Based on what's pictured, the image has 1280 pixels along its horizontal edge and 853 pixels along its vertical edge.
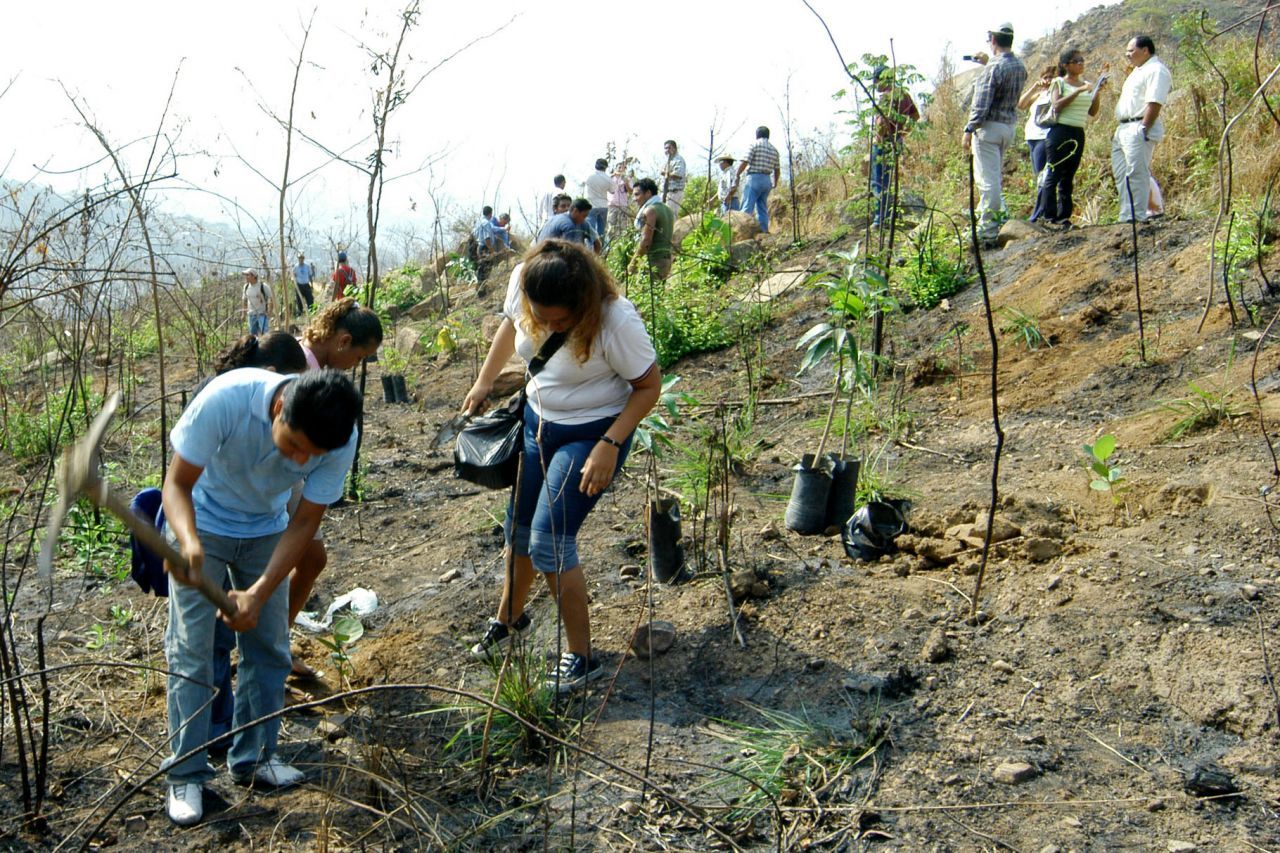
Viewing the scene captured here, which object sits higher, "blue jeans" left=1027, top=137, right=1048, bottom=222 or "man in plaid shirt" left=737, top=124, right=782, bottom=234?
"man in plaid shirt" left=737, top=124, right=782, bottom=234

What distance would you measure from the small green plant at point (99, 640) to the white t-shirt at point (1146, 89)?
708 centimetres

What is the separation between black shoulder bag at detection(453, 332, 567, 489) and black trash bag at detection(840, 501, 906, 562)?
1511 mm

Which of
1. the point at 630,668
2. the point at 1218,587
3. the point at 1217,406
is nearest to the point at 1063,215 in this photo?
the point at 1217,406

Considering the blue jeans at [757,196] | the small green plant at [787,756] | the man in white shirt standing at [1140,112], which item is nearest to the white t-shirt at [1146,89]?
the man in white shirt standing at [1140,112]

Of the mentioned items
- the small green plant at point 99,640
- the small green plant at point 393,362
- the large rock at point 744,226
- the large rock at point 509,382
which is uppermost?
the large rock at point 744,226

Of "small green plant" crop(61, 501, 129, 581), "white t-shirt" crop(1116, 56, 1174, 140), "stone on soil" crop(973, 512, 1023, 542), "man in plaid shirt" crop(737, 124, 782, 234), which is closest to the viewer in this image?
"stone on soil" crop(973, 512, 1023, 542)

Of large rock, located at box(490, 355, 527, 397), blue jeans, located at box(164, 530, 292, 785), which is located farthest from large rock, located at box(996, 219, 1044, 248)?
blue jeans, located at box(164, 530, 292, 785)

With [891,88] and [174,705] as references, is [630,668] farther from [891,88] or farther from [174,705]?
[891,88]

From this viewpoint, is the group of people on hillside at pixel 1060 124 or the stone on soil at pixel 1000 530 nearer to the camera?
the stone on soil at pixel 1000 530

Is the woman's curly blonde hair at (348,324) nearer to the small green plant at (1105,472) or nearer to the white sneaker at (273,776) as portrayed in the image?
the white sneaker at (273,776)

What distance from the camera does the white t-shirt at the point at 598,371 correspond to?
296 cm

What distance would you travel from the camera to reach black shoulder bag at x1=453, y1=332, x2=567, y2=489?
3221 mm

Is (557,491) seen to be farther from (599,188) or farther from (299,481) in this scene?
(599,188)

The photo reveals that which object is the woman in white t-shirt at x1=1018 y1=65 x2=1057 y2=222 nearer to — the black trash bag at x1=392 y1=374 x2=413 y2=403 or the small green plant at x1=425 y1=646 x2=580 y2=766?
the black trash bag at x1=392 y1=374 x2=413 y2=403
